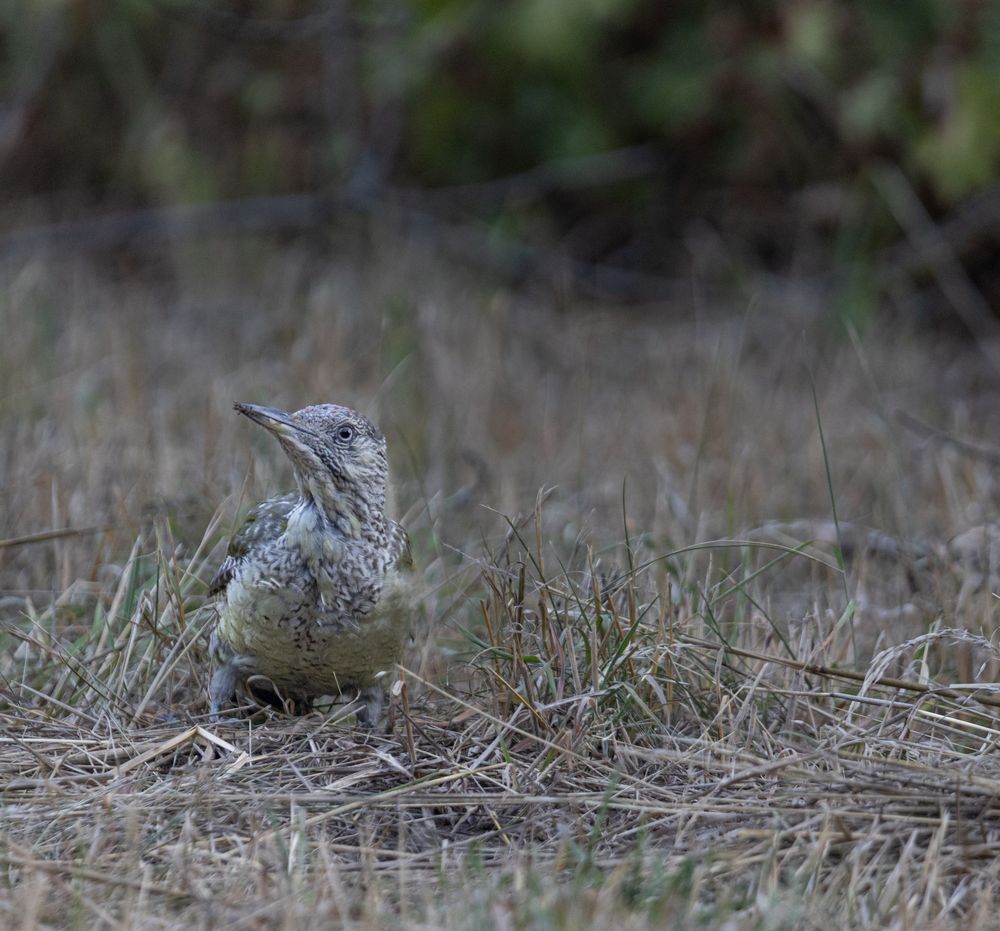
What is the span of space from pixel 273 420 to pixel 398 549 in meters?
0.51

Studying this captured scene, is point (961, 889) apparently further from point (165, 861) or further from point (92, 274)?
point (92, 274)

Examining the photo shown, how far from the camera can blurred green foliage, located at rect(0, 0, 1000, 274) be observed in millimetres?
8625

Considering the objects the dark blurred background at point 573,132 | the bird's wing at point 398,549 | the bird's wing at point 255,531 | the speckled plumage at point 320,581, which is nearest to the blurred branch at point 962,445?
the dark blurred background at point 573,132

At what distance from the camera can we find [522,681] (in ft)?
11.5

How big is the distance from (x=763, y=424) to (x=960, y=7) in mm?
3348

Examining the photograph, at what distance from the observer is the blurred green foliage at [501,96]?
8625 mm

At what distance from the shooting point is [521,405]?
6984mm

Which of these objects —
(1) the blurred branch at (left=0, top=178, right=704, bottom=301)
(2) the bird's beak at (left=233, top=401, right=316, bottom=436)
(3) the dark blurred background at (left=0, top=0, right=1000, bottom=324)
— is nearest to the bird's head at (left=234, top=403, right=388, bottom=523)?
(2) the bird's beak at (left=233, top=401, right=316, bottom=436)

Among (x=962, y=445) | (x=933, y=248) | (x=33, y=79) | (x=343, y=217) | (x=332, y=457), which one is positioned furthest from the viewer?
(x=33, y=79)

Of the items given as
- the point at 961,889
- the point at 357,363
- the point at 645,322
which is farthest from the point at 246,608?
the point at 645,322

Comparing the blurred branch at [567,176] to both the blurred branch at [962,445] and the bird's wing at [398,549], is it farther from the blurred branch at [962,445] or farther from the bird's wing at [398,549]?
the bird's wing at [398,549]

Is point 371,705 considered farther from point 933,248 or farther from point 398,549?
point 933,248

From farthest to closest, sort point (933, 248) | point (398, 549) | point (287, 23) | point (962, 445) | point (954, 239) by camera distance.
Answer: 1. point (287, 23)
2. point (954, 239)
3. point (933, 248)
4. point (962, 445)
5. point (398, 549)

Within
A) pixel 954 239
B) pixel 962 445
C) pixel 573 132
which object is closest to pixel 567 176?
pixel 573 132
